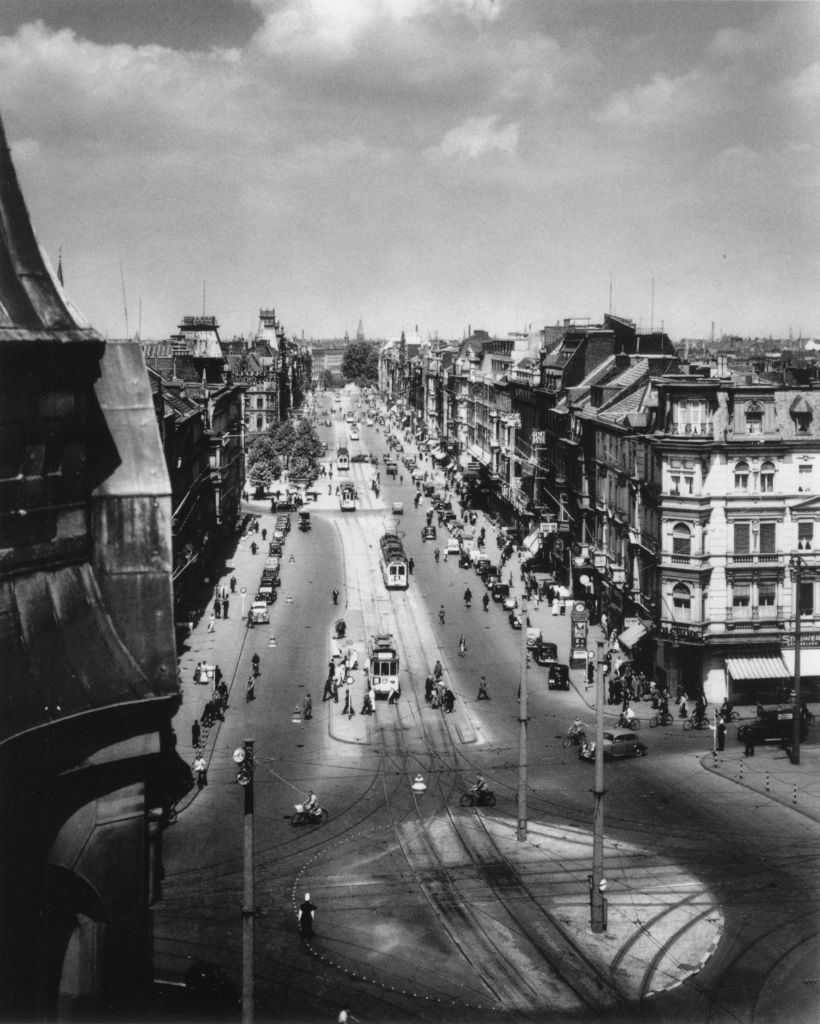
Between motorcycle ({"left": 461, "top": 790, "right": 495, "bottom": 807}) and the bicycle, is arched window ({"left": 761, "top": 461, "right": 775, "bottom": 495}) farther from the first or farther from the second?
motorcycle ({"left": 461, "top": 790, "right": 495, "bottom": 807})

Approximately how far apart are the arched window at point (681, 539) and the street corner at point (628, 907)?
852 inches

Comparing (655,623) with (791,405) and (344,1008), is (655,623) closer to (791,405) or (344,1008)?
(791,405)

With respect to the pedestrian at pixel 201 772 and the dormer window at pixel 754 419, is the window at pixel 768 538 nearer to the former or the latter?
the dormer window at pixel 754 419

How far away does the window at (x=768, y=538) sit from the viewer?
5462 centimetres

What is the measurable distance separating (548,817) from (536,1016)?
522 inches

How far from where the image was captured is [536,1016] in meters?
24.7

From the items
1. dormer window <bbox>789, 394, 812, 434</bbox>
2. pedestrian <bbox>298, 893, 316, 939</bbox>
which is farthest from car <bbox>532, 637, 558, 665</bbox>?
pedestrian <bbox>298, 893, 316, 939</bbox>

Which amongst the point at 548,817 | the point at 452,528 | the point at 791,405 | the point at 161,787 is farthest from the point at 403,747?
the point at 452,528

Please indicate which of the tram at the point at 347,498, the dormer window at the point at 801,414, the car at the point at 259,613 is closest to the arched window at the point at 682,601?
the dormer window at the point at 801,414

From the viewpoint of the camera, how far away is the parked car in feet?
183

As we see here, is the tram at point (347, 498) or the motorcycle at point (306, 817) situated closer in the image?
the motorcycle at point (306, 817)

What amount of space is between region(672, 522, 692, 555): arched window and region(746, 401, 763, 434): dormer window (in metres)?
5.66

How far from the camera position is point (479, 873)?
3297 cm

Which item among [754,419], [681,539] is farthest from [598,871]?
[754,419]
